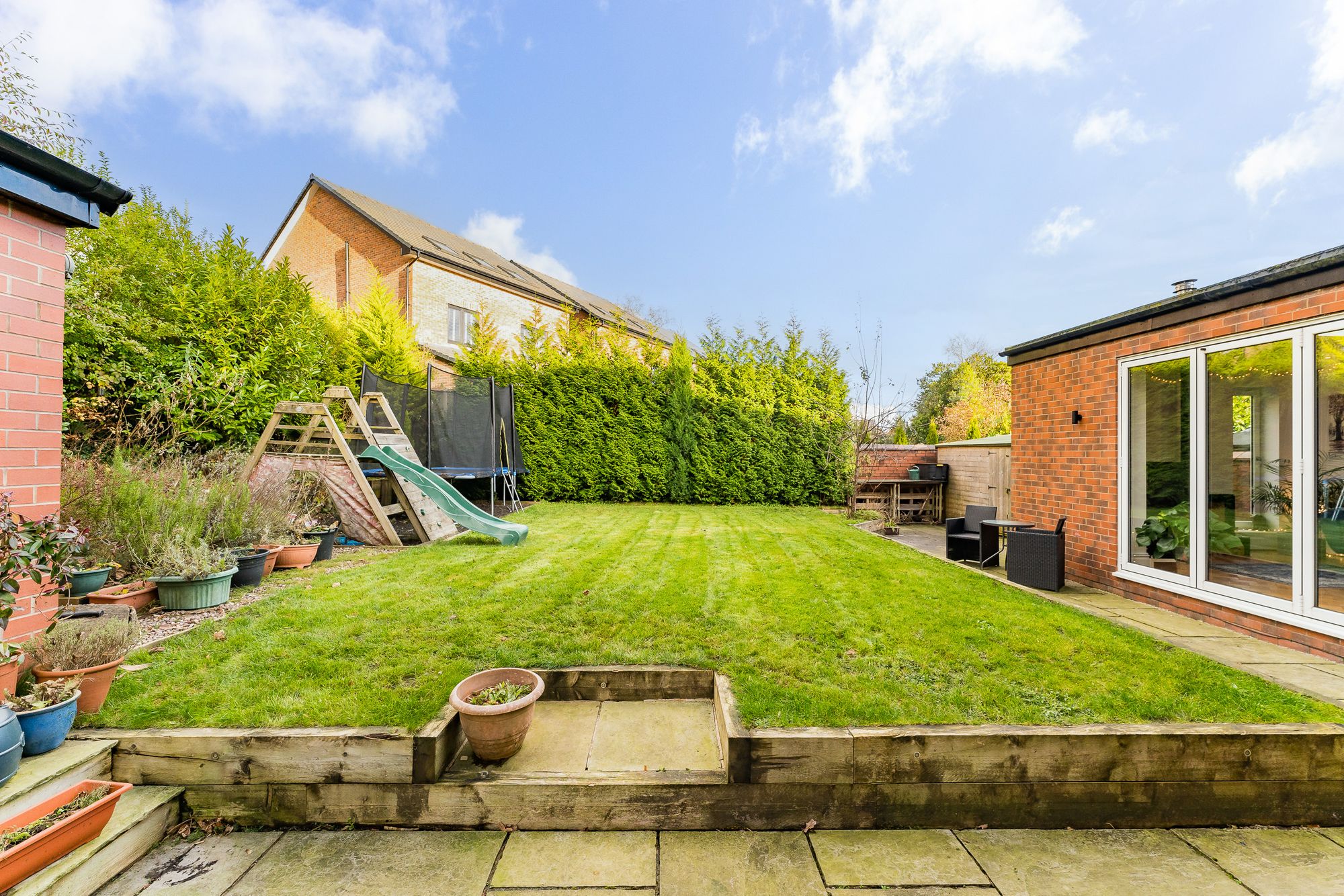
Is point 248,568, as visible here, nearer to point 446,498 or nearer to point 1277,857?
point 446,498

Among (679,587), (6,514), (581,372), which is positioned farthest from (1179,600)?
(581,372)

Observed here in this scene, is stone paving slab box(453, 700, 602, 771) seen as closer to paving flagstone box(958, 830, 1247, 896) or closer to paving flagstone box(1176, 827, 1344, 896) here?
paving flagstone box(958, 830, 1247, 896)

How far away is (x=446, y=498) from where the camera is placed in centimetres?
698

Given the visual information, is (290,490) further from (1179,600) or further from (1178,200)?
(1178,200)

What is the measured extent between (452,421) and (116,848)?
7526 millimetres

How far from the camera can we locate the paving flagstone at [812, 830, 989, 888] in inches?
74.4

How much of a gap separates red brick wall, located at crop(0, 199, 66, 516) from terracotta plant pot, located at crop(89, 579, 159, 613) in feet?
4.63

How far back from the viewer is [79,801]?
1829 mm

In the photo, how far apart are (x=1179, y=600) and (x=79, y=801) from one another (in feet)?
22.3

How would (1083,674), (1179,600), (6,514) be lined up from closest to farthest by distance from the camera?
1. (6,514)
2. (1083,674)
3. (1179,600)

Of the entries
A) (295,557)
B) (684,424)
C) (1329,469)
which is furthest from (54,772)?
Result: (684,424)

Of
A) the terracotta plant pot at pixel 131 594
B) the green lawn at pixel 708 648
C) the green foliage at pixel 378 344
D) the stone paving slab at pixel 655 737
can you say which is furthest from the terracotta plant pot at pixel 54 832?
the green foliage at pixel 378 344

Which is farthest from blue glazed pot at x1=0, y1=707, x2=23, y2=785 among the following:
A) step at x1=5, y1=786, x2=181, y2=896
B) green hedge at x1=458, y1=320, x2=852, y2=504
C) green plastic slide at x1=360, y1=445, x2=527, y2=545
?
green hedge at x1=458, y1=320, x2=852, y2=504

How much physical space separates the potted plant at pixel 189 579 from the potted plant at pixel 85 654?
142cm
